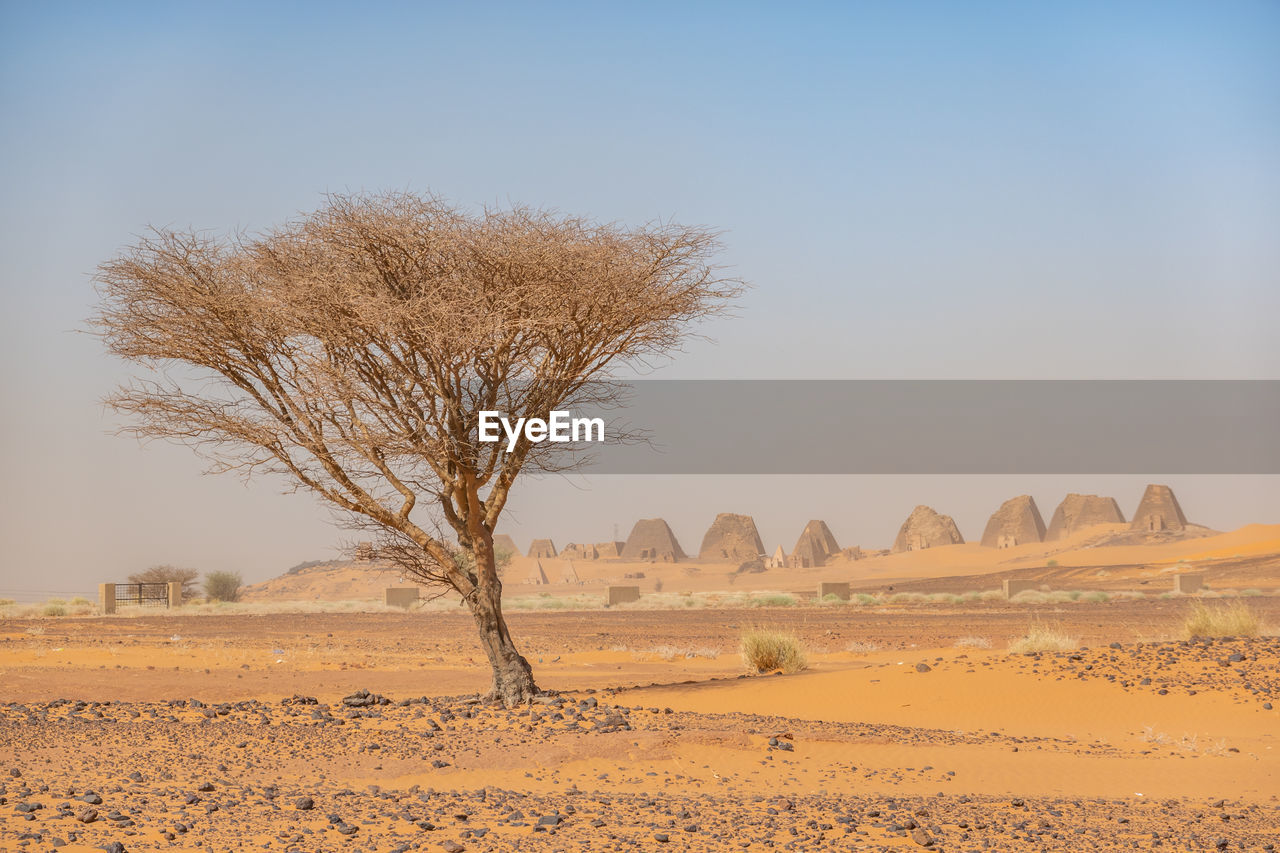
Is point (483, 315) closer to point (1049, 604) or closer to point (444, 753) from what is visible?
point (444, 753)

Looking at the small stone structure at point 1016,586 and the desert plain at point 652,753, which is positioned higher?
the desert plain at point 652,753

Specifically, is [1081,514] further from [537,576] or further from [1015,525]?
[537,576]

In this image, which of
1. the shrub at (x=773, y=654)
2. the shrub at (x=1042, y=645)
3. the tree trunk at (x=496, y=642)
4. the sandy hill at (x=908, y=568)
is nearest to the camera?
the tree trunk at (x=496, y=642)

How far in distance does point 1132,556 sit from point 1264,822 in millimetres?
97736

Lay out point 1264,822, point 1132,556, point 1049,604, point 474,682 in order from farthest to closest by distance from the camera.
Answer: point 1132,556 → point 1049,604 → point 474,682 → point 1264,822

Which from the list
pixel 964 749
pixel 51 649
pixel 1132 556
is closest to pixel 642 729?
pixel 964 749

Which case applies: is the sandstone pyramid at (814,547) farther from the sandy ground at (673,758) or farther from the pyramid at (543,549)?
the sandy ground at (673,758)

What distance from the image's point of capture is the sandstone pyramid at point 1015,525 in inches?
5098

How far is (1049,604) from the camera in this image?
50.8 m

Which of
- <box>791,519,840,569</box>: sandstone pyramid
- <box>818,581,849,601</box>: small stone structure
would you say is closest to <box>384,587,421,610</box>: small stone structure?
<box>818,581,849,601</box>: small stone structure

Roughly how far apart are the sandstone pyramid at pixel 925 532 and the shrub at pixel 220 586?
265 feet

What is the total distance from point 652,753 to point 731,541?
13135cm

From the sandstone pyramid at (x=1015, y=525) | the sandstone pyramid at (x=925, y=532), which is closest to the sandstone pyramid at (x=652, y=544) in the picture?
the sandstone pyramid at (x=925, y=532)

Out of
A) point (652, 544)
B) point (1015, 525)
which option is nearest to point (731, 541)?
point (652, 544)
